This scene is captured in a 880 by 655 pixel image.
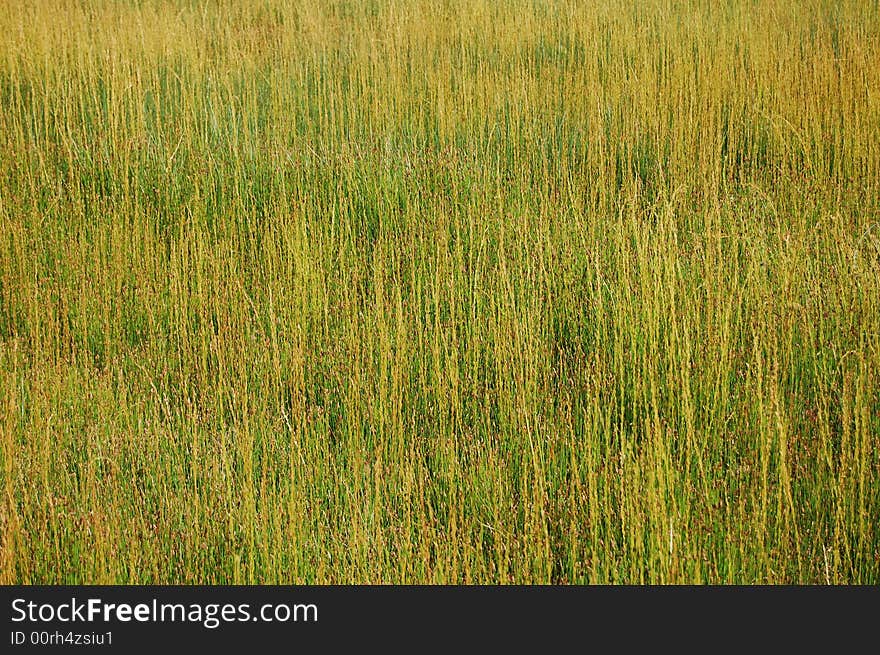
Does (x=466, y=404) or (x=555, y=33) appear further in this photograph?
(x=555, y=33)

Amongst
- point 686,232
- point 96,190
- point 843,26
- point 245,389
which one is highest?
point 843,26

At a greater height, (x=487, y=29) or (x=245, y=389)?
(x=487, y=29)

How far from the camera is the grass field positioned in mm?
2270

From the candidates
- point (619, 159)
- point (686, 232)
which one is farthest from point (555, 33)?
point (686, 232)

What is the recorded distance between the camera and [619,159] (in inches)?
171

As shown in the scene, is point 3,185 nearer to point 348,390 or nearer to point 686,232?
point 348,390

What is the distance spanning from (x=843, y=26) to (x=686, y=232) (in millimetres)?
2368

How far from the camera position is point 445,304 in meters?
3.21

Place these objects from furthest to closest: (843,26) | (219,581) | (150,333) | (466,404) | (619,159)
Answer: (843,26)
(619,159)
(150,333)
(466,404)
(219,581)

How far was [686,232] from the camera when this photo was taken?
3609 millimetres

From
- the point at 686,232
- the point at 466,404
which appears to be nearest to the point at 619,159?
the point at 686,232

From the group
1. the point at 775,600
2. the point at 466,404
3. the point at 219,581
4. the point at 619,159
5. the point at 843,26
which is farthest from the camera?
the point at 843,26

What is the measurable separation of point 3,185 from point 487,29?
2788 mm

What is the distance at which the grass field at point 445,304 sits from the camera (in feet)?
7.45
